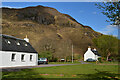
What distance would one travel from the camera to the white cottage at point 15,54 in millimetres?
26188

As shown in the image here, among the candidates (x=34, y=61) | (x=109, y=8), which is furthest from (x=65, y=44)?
(x=109, y=8)

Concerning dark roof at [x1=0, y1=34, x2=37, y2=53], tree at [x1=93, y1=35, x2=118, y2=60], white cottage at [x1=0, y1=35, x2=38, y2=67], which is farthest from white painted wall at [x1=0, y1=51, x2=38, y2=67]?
tree at [x1=93, y1=35, x2=118, y2=60]

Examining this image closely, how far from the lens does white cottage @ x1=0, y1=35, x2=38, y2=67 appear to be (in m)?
26.2

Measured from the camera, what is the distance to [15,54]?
94.2 ft

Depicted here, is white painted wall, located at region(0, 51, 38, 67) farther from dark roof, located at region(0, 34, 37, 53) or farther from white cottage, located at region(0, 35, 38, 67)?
dark roof, located at region(0, 34, 37, 53)

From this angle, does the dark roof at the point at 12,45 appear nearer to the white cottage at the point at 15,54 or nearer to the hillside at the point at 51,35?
the white cottage at the point at 15,54

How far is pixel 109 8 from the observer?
8.68m

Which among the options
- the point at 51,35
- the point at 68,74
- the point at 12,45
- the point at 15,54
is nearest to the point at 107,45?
the point at 15,54

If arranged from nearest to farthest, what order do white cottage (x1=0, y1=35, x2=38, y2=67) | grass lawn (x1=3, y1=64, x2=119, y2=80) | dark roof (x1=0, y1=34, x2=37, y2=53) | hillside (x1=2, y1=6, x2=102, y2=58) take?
grass lawn (x1=3, y1=64, x2=119, y2=80) → white cottage (x1=0, y1=35, x2=38, y2=67) → dark roof (x1=0, y1=34, x2=37, y2=53) → hillside (x1=2, y1=6, x2=102, y2=58)

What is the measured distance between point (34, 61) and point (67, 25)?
163m

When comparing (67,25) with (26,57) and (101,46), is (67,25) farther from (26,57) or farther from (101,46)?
(26,57)

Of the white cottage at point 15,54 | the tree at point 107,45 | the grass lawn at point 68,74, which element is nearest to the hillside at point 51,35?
the tree at point 107,45

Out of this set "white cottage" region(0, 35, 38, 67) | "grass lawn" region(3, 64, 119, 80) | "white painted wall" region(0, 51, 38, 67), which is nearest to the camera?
"grass lawn" region(3, 64, 119, 80)

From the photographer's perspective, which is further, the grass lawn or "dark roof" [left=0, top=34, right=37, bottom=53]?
"dark roof" [left=0, top=34, right=37, bottom=53]
